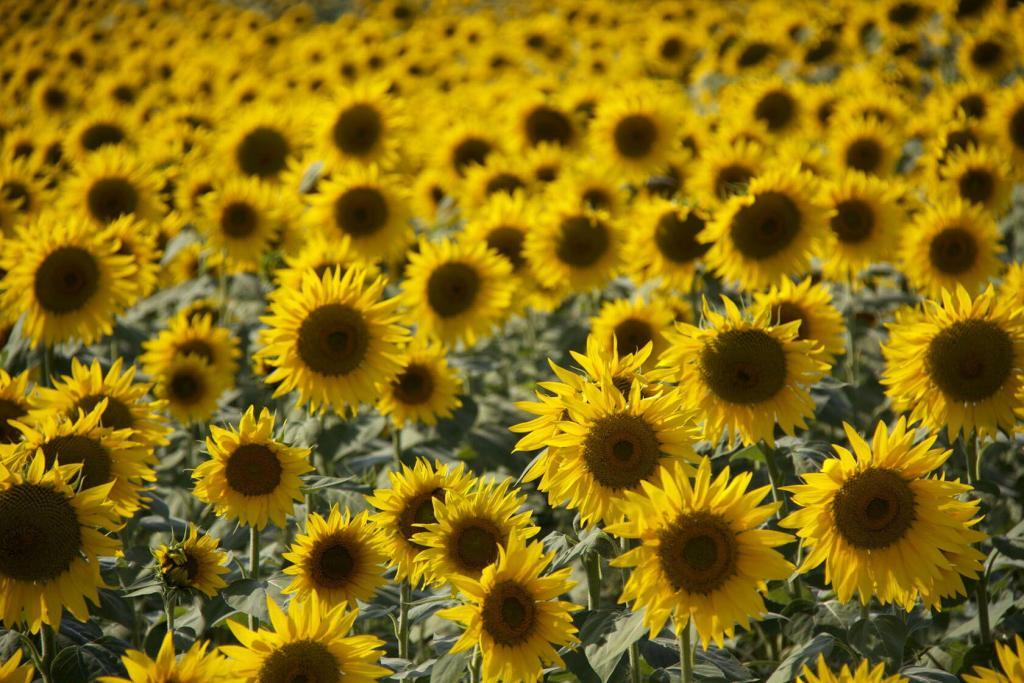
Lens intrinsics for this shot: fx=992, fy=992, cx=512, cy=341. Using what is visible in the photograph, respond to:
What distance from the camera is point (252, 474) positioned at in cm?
374

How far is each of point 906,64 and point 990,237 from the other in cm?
552

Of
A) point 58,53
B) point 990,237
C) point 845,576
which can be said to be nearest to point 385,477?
point 845,576

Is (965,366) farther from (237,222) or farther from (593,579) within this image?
(237,222)

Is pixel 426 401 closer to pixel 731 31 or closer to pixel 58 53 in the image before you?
pixel 731 31

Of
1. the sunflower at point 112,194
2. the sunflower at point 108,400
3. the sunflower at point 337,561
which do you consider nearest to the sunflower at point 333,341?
the sunflower at point 108,400

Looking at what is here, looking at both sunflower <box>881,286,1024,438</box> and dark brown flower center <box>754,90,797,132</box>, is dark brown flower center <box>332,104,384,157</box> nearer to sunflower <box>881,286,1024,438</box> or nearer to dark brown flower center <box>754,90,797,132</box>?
dark brown flower center <box>754,90,797,132</box>

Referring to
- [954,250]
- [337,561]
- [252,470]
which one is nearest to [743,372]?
[337,561]

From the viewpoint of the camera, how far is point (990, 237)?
5523mm

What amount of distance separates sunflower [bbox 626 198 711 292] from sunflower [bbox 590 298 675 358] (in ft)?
1.55

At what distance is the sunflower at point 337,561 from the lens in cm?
346

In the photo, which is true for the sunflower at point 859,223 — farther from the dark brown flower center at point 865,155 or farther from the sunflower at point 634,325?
the dark brown flower center at point 865,155

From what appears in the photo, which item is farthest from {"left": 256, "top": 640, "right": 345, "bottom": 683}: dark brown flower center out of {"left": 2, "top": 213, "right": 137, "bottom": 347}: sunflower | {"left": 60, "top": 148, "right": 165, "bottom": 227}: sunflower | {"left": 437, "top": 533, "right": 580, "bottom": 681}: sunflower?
{"left": 60, "top": 148, "right": 165, "bottom": 227}: sunflower

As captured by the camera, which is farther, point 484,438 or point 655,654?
point 484,438

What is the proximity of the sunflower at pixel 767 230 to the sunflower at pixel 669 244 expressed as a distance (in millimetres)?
347
